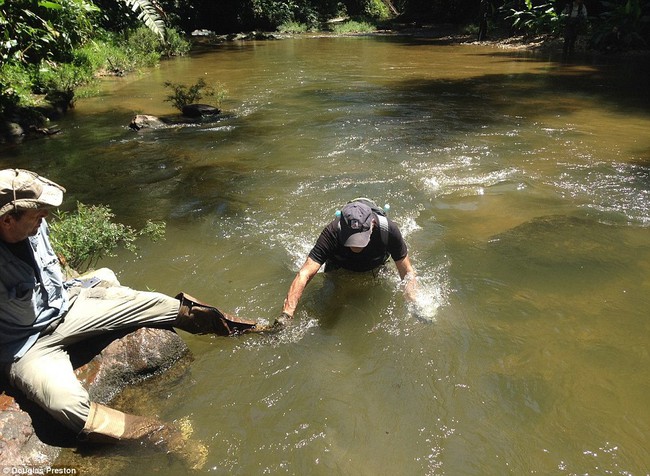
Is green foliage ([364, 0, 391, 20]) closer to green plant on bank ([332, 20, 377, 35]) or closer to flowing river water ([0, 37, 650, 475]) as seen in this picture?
green plant on bank ([332, 20, 377, 35])

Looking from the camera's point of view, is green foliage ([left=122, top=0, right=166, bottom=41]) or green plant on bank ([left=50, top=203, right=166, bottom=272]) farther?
green foliage ([left=122, top=0, right=166, bottom=41])

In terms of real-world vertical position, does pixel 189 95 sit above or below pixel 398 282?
above

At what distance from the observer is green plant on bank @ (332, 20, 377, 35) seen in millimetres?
40969

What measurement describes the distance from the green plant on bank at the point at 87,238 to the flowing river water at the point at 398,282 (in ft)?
0.61

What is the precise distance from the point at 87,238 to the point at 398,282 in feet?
11.1

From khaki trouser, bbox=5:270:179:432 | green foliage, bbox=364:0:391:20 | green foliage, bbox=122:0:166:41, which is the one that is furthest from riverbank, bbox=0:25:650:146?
khaki trouser, bbox=5:270:179:432

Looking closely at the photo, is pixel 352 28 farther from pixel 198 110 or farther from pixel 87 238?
pixel 87 238

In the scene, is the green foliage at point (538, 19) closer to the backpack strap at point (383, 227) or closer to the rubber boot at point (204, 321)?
the backpack strap at point (383, 227)

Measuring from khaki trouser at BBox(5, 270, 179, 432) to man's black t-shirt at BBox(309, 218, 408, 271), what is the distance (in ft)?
4.57

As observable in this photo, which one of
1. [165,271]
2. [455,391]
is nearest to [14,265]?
[165,271]

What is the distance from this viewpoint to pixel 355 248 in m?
4.09

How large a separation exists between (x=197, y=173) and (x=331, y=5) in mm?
46363

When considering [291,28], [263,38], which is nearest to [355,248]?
[263,38]

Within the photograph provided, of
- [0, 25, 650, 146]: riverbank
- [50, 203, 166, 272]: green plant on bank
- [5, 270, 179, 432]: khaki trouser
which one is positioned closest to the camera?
[5, 270, 179, 432]: khaki trouser
